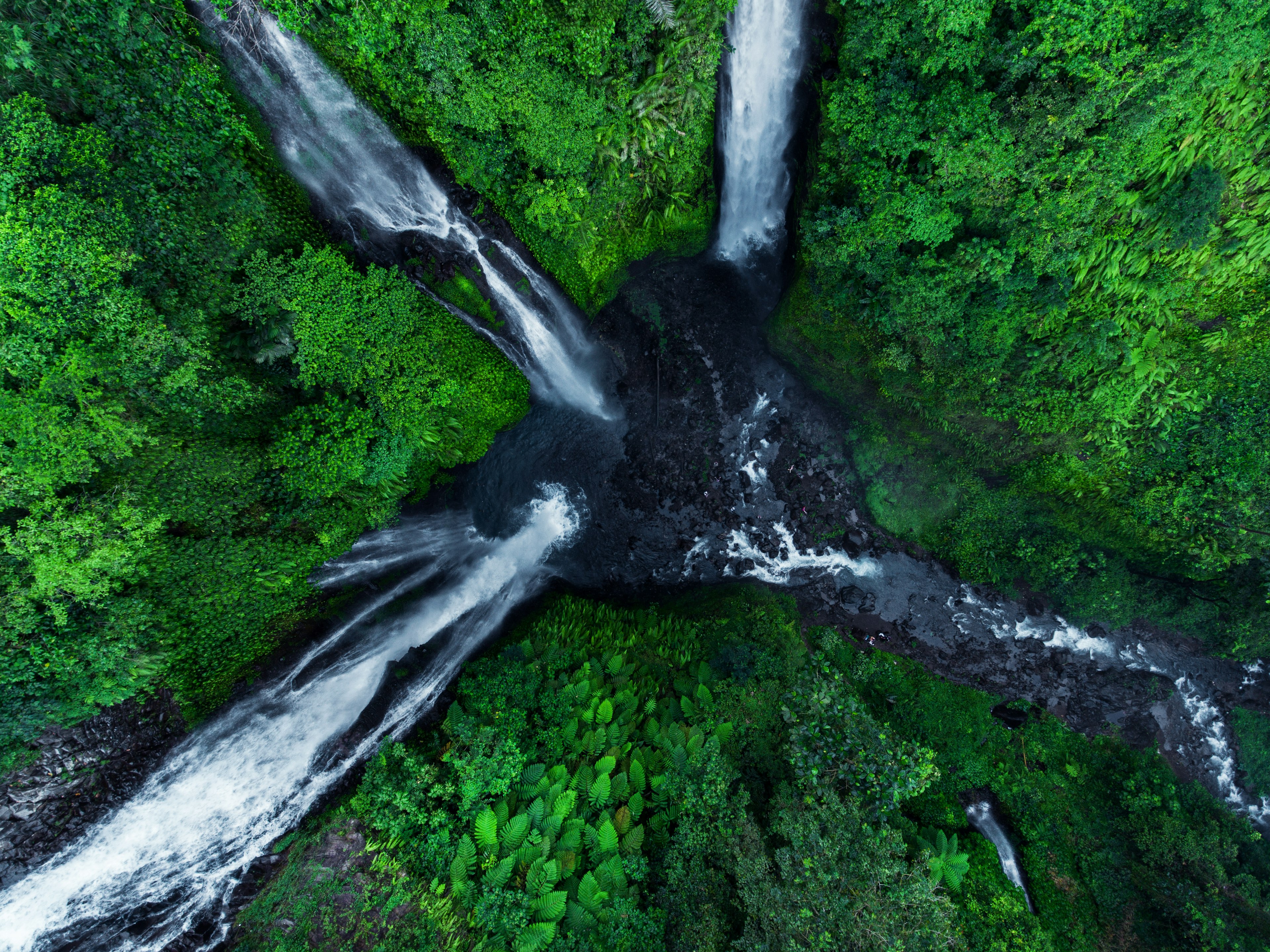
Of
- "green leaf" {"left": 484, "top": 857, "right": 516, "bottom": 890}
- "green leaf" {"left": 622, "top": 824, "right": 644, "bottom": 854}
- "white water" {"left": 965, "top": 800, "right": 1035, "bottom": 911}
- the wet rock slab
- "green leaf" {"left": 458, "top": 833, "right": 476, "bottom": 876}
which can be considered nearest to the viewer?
"green leaf" {"left": 484, "top": 857, "right": 516, "bottom": 890}

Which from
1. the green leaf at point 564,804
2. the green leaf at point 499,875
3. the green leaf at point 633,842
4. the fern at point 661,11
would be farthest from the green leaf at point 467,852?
the fern at point 661,11

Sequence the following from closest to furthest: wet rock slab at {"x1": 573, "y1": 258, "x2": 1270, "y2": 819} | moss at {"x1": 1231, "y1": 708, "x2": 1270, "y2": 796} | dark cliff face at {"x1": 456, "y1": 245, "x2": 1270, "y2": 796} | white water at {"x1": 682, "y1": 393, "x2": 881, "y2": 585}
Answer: moss at {"x1": 1231, "y1": 708, "x2": 1270, "y2": 796}
wet rock slab at {"x1": 573, "y1": 258, "x2": 1270, "y2": 819}
dark cliff face at {"x1": 456, "y1": 245, "x2": 1270, "y2": 796}
white water at {"x1": 682, "y1": 393, "x2": 881, "y2": 585}

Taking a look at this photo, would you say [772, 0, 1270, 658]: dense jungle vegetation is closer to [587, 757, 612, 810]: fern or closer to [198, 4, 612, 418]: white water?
[198, 4, 612, 418]: white water

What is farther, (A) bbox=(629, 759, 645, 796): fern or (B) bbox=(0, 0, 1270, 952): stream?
(A) bbox=(629, 759, 645, 796): fern

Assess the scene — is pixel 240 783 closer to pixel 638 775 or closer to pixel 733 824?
pixel 638 775

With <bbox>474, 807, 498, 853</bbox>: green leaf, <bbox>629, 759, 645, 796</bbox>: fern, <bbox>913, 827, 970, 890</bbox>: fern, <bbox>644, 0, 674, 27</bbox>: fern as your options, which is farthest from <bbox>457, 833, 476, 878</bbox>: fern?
<bbox>644, 0, 674, 27</bbox>: fern

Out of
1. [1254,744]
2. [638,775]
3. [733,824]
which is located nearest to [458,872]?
[638,775]

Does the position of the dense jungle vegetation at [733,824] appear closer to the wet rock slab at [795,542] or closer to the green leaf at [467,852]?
the green leaf at [467,852]

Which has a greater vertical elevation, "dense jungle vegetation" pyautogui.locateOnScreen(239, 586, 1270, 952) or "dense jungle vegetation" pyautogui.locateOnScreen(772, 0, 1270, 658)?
"dense jungle vegetation" pyautogui.locateOnScreen(772, 0, 1270, 658)
